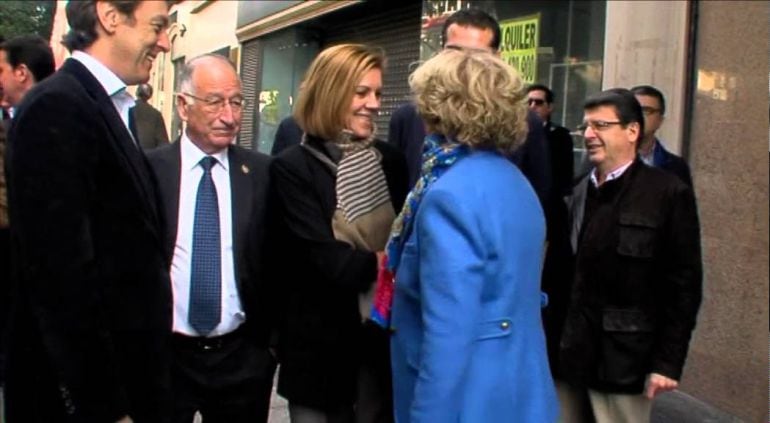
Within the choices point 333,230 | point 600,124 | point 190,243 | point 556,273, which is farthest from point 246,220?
point 600,124

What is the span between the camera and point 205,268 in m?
3.13

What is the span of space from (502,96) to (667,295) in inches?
55.7

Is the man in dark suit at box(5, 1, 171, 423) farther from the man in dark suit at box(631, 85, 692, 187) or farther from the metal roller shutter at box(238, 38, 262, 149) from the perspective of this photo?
the metal roller shutter at box(238, 38, 262, 149)

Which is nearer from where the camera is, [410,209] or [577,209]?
[410,209]

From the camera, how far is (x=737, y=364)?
5.61 metres

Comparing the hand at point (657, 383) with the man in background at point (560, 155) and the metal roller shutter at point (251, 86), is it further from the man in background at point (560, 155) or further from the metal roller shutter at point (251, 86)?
the metal roller shutter at point (251, 86)

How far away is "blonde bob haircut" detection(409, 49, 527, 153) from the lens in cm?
264

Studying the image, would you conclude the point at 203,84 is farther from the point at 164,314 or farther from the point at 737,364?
the point at 737,364

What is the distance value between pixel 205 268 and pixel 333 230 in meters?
0.46

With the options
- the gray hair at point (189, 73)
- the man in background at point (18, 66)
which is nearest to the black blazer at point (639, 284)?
the gray hair at point (189, 73)

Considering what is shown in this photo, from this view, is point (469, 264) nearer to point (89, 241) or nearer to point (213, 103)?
point (89, 241)

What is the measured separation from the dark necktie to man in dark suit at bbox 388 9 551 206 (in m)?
0.86

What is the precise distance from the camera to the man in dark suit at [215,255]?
312 centimetres

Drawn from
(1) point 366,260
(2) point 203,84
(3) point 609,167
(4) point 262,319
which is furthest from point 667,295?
(2) point 203,84
